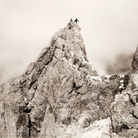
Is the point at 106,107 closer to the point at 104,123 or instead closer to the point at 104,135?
the point at 104,123

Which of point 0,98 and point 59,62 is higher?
point 59,62

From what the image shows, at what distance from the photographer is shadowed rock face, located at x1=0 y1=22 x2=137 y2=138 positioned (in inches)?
2019

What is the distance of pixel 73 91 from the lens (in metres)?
55.0

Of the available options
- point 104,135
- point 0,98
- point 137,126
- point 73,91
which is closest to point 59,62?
point 73,91

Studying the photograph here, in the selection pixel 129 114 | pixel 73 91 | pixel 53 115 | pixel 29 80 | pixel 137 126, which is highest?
pixel 29 80

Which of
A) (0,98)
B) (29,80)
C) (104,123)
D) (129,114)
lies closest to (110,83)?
(104,123)

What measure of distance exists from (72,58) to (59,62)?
12.0 feet

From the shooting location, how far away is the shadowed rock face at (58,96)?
168 feet

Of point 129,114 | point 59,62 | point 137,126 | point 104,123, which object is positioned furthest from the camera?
point 59,62

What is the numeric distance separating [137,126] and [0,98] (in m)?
38.2

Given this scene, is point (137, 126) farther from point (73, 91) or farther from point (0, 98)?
point (0, 98)

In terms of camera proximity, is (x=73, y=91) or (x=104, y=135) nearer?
(x=104, y=135)

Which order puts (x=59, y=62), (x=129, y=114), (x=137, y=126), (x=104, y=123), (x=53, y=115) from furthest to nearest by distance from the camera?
(x=59, y=62) → (x=53, y=115) → (x=104, y=123) → (x=129, y=114) → (x=137, y=126)

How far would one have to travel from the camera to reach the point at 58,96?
54094mm
